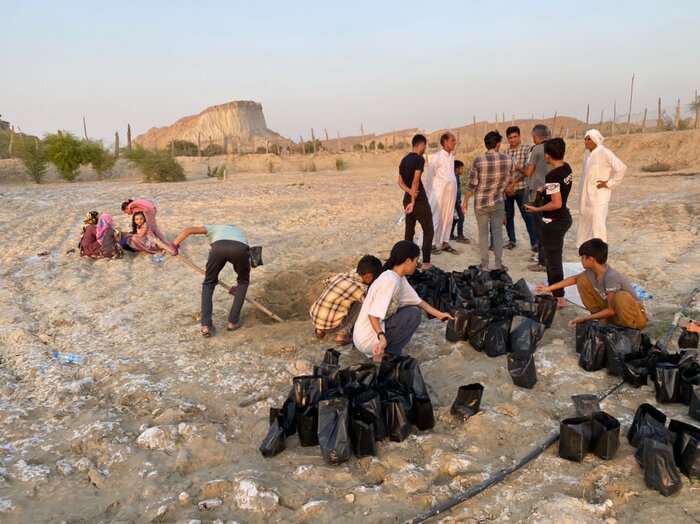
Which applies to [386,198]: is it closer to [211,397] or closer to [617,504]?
[211,397]

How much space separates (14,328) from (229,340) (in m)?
2.27

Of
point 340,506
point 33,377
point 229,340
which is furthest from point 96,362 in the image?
point 340,506

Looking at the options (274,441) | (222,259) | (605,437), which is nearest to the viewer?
(605,437)

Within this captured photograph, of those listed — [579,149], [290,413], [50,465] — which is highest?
[579,149]

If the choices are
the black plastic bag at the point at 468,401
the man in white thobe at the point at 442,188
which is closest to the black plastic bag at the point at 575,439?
the black plastic bag at the point at 468,401

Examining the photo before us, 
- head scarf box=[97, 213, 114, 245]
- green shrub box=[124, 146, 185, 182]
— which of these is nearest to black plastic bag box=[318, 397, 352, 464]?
head scarf box=[97, 213, 114, 245]

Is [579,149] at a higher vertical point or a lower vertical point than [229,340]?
higher

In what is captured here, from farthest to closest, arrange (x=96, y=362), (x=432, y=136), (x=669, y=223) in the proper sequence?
(x=432, y=136), (x=669, y=223), (x=96, y=362)

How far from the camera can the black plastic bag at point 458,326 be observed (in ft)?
13.9

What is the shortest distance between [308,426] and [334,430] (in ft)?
0.66

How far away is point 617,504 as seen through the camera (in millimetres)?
2344

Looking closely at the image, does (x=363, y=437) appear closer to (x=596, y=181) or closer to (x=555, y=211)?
(x=555, y=211)

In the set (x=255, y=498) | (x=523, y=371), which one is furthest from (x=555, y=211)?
(x=255, y=498)

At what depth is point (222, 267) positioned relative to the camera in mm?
4727
